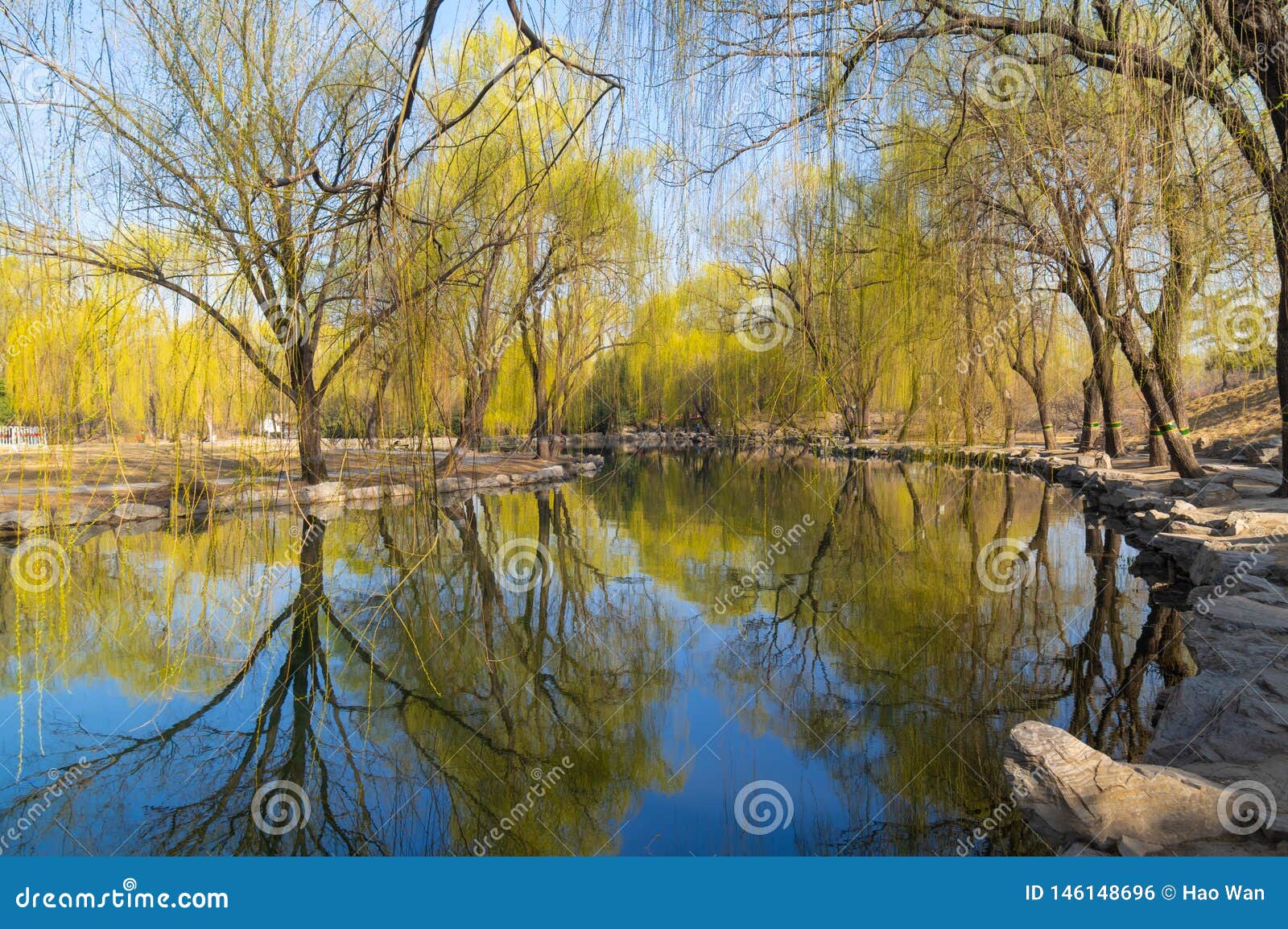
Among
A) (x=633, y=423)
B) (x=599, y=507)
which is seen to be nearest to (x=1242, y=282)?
(x=599, y=507)

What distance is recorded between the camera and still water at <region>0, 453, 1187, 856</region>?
7.32 ft

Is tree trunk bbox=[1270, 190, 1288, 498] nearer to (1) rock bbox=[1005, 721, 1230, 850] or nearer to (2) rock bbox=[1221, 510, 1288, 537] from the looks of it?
(2) rock bbox=[1221, 510, 1288, 537]

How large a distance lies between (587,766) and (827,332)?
147 centimetres

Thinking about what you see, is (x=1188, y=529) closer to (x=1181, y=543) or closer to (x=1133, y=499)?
(x=1181, y=543)

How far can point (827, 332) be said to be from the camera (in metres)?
2.34

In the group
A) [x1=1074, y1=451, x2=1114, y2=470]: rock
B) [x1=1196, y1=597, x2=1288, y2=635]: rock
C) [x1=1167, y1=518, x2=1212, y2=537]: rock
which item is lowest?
[x1=1196, y1=597, x2=1288, y2=635]: rock

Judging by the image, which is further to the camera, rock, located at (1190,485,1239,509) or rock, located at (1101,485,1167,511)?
rock, located at (1101,485,1167,511)

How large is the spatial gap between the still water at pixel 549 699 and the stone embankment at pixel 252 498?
14cm

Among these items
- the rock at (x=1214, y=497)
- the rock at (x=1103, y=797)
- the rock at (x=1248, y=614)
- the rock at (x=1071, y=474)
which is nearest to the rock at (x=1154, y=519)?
the rock at (x=1214, y=497)

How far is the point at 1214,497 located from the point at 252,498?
21.9 feet

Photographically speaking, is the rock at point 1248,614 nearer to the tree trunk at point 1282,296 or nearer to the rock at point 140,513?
the tree trunk at point 1282,296

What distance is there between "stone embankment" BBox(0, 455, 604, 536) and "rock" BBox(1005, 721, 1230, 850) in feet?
5.33

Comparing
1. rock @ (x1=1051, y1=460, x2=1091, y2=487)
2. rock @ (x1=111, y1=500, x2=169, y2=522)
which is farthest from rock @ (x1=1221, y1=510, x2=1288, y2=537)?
rock @ (x1=111, y1=500, x2=169, y2=522)

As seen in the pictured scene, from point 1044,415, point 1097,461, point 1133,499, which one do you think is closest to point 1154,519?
point 1133,499
